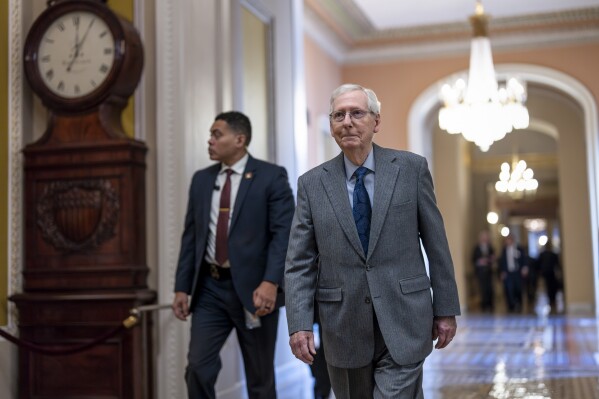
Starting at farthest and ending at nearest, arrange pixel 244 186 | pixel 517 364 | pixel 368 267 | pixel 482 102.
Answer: pixel 482 102 → pixel 517 364 → pixel 244 186 → pixel 368 267

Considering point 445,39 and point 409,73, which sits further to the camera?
point 409,73

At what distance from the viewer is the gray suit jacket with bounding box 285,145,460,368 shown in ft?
8.94

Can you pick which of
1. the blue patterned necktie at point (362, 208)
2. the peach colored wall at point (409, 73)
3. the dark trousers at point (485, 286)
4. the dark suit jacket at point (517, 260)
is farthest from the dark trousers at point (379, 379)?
the dark suit jacket at point (517, 260)

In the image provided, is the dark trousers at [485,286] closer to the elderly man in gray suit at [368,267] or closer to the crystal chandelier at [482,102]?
the crystal chandelier at [482,102]

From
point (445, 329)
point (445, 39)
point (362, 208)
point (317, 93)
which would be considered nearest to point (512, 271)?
point (445, 39)

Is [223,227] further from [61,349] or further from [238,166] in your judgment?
[61,349]

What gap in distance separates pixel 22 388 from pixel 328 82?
28.6ft

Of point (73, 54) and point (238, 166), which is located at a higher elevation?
point (73, 54)

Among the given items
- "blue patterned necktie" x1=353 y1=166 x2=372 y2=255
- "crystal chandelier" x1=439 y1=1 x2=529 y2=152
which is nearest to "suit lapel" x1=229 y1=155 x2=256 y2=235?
"blue patterned necktie" x1=353 y1=166 x2=372 y2=255

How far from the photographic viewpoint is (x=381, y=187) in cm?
279

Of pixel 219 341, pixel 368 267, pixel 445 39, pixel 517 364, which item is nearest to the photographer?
pixel 368 267

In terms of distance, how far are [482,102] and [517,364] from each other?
129 inches

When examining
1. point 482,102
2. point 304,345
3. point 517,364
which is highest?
point 482,102

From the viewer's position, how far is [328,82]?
12852 mm
